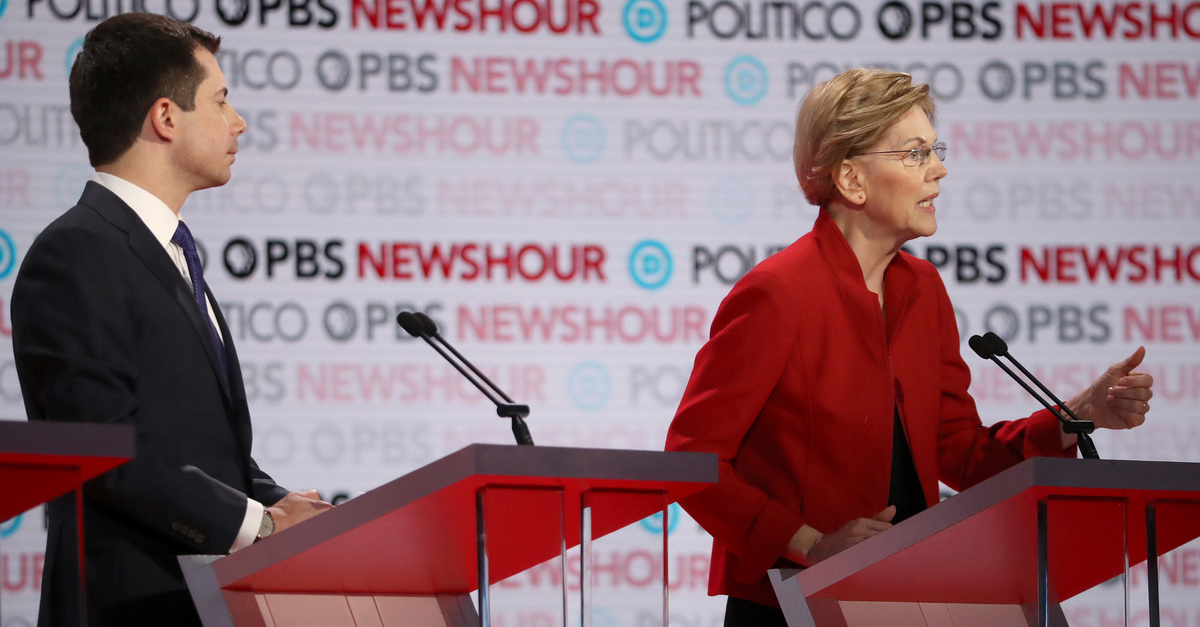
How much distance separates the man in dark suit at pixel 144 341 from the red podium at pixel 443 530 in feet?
0.34

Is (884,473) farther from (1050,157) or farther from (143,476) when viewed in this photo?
(1050,157)

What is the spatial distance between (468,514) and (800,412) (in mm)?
854

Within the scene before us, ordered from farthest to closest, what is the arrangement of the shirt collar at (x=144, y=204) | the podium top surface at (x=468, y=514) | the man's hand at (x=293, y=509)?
the shirt collar at (x=144, y=204) < the man's hand at (x=293, y=509) < the podium top surface at (x=468, y=514)

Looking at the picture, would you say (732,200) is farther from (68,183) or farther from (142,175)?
(142,175)

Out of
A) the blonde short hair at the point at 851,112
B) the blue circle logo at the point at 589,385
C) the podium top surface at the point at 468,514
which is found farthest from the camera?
the blue circle logo at the point at 589,385

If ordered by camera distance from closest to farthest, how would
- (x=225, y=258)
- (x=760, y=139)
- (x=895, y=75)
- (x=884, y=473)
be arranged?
(x=884, y=473)
(x=895, y=75)
(x=225, y=258)
(x=760, y=139)

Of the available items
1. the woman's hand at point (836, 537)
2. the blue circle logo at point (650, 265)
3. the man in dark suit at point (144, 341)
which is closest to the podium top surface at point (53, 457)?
the man in dark suit at point (144, 341)

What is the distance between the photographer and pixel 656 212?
377 centimetres

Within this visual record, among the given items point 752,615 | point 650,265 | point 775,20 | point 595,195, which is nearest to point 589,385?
point 650,265

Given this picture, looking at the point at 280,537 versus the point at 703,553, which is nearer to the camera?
the point at 280,537

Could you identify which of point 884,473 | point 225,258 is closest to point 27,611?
point 225,258

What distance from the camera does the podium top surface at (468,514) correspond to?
166 cm

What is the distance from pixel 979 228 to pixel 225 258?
6.57ft

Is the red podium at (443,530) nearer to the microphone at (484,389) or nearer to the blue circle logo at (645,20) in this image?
the microphone at (484,389)
